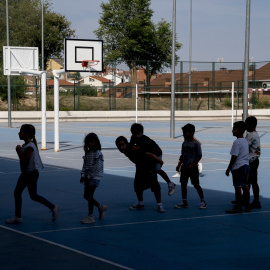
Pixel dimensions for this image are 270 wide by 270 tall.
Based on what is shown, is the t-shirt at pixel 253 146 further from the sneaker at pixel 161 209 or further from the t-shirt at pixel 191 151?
the sneaker at pixel 161 209

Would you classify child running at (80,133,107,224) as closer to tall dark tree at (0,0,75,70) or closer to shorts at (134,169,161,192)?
shorts at (134,169,161,192)

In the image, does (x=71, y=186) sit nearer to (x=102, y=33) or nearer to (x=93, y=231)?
(x=93, y=231)

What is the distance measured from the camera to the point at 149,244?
26.7 feet

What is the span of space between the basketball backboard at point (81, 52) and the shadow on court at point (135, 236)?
10.7 metres

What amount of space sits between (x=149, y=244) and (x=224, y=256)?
1075mm

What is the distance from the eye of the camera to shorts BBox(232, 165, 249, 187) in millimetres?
10328

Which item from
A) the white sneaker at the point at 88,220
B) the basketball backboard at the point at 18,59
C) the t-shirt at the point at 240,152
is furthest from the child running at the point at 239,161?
the basketball backboard at the point at 18,59

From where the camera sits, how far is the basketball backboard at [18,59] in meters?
25.6

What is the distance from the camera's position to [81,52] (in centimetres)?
2286

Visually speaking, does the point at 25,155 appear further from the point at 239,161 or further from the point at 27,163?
the point at 239,161

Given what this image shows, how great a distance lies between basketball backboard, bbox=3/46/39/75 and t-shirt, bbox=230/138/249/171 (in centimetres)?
1626

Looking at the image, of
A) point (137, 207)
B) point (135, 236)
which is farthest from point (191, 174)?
point (135, 236)

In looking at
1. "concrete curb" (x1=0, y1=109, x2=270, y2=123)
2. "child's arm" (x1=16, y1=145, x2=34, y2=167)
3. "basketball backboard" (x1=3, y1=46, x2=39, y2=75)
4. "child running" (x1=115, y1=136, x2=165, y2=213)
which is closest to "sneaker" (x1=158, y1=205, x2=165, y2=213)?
"child running" (x1=115, y1=136, x2=165, y2=213)

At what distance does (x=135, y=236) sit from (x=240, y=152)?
2.57 m
